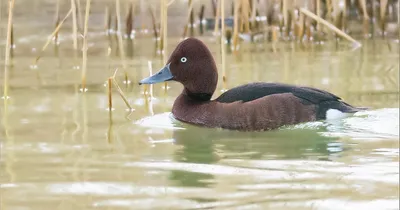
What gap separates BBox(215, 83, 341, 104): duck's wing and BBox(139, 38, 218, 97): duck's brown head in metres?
0.28

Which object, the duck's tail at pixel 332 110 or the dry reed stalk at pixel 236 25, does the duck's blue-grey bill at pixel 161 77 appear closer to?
the duck's tail at pixel 332 110

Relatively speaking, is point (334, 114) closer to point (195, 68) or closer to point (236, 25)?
point (195, 68)

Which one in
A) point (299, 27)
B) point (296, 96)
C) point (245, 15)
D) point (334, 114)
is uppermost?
point (245, 15)

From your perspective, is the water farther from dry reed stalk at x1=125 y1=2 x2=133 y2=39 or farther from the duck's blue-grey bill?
→ dry reed stalk at x1=125 y1=2 x2=133 y2=39

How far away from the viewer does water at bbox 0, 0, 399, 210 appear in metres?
5.23

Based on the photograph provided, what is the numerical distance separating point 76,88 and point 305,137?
2920 millimetres

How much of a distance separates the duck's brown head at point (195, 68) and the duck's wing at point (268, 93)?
0.28 metres

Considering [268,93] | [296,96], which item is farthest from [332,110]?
[268,93]

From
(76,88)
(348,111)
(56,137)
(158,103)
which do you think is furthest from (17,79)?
(348,111)

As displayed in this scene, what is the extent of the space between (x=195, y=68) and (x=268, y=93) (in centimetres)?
67

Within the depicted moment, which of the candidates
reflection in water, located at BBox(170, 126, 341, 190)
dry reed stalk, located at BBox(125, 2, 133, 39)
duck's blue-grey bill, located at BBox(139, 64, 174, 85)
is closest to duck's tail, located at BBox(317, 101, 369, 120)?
reflection in water, located at BBox(170, 126, 341, 190)

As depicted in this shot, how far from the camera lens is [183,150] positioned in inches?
263

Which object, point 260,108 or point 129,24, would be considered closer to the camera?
point 260,108

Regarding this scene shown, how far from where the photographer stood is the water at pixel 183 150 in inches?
206
